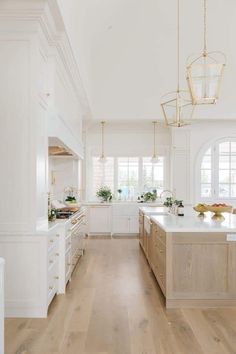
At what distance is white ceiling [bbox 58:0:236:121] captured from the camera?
7613 mm

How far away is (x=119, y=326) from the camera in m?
3.28

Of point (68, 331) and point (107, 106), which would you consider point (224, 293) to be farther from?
point (107, 106)

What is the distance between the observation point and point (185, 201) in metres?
8.70

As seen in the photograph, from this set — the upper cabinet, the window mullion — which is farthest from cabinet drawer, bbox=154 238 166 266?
the window mullion

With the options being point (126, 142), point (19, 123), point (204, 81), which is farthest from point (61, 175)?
point (204, 81)

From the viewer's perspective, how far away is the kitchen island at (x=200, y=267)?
3777 millimetres

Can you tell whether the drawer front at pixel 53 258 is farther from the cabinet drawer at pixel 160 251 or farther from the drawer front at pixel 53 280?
the cabinet drawer at pixel 160 251

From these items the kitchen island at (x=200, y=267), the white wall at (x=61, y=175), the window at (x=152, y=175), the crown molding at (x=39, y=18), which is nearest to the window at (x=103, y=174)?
the window at (x=152, y=175)

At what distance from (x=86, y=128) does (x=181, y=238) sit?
5.93 meters

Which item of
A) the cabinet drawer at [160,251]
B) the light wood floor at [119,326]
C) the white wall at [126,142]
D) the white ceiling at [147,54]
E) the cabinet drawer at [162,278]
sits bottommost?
the light wood floor at [119,326]

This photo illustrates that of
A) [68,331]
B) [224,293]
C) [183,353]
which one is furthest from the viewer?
[224,293]

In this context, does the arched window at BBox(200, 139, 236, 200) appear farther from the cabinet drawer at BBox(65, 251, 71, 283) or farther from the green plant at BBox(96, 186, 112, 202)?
the cabinet drawer at BBox(65, 251, 71, 283)

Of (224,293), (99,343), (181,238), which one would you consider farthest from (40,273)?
(224,293)

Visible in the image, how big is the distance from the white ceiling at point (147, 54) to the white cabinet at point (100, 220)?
2.28 metres
